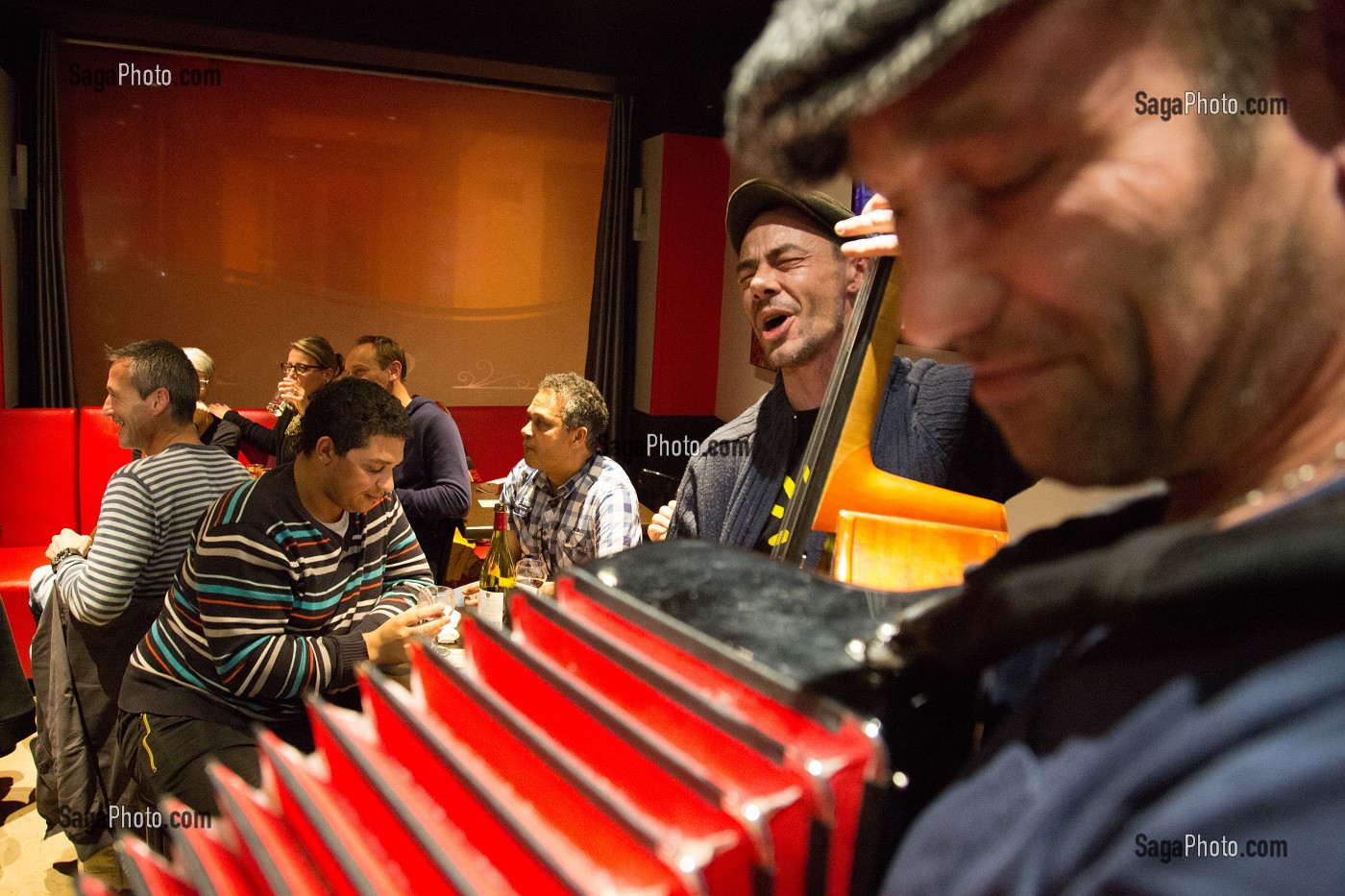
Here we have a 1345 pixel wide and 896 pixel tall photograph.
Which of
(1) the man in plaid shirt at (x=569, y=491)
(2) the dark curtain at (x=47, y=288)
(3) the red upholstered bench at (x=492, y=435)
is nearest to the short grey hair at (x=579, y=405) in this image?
(1) the man in plaid shirt at (x=569, y=491)

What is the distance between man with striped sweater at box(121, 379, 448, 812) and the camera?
182cm

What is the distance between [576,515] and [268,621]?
1.11 metres

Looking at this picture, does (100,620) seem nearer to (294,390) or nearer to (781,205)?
(781,205)

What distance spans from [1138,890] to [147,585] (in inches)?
103

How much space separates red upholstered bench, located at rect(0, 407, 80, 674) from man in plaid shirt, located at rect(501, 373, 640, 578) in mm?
2306

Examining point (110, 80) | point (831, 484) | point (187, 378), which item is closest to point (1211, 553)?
point (831, 484)

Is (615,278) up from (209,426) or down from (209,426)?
up

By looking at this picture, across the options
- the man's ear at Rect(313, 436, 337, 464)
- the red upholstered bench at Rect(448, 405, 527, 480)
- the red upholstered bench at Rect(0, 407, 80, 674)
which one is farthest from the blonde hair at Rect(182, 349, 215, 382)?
the man's ear at Rect(313, 436, 337, 464)

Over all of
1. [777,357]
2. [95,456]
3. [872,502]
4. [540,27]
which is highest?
[540,27]

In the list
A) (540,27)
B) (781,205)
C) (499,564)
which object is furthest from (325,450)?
(540,27)

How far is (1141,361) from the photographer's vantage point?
0.33 meters

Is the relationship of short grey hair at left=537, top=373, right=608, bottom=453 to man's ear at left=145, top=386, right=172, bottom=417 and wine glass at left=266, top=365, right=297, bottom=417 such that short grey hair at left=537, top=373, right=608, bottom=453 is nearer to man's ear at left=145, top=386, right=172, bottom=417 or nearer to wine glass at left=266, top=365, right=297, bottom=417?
man's ear at left=145, top=386, right=172, bottom=417

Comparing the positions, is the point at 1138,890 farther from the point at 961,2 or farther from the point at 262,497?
the point at 262,497

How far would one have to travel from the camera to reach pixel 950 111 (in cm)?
34
